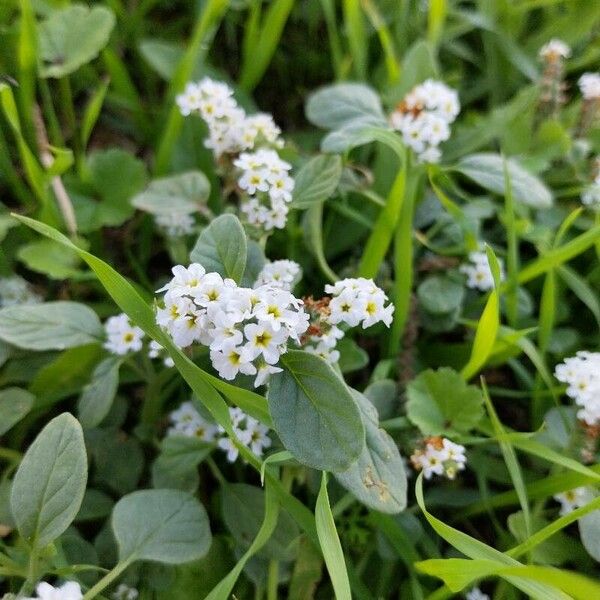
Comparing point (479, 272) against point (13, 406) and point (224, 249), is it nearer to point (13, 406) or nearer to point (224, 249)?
point (224, 249)

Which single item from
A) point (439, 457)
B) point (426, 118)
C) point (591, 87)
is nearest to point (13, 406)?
point (439, 457)

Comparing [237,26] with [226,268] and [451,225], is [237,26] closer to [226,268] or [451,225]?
[451,225]

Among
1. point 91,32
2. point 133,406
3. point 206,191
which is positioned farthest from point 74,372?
point 91,32

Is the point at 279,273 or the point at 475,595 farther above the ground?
the point at 279,273

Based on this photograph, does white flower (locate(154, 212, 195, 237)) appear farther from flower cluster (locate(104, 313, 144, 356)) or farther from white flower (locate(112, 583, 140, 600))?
white flower (locate(112, 583, 140, 600))

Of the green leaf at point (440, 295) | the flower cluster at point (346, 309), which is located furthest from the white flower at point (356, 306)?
the green leaf at point (440, 295)

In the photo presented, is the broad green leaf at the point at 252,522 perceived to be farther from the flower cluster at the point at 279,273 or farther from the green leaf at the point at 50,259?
the green leaf at the point at 50,259

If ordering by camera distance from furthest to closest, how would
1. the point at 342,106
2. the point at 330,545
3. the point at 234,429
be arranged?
1. the point at 342,106
2. the point at 234,429
3. the point at 330,545
